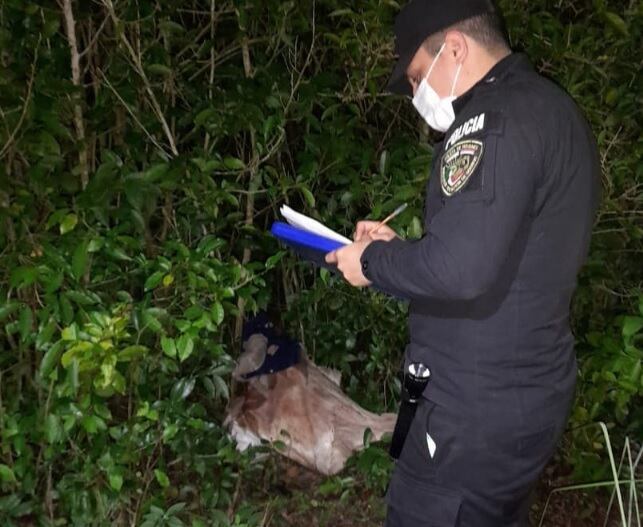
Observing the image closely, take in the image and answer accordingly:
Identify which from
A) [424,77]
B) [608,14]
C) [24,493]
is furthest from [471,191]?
[24,493]

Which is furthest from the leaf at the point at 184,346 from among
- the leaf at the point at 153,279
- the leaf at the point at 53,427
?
the leaf at the point at 53,427

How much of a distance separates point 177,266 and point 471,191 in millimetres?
764

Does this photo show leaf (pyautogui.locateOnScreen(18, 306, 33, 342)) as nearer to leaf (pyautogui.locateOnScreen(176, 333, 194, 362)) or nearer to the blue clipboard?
leaf (pyautogui.locateOnScreen(176, 333, 194, 362))

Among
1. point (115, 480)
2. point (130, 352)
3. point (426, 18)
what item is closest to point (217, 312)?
point (130, 352)

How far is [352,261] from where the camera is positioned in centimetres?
123

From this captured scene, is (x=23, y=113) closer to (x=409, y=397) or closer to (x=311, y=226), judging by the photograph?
(x=311, y=226)

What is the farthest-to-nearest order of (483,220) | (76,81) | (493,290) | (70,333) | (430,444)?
(76,81), (70,333), (430,444), (493,290), (483,220)

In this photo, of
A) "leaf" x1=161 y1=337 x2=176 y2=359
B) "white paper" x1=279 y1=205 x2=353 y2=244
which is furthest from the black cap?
"leaf" x1=161 y1=337 x2=176 y2=359

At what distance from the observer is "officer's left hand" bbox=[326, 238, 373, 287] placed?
1226 millimetres

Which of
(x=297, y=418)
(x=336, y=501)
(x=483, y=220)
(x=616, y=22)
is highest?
(x=616, y=22)

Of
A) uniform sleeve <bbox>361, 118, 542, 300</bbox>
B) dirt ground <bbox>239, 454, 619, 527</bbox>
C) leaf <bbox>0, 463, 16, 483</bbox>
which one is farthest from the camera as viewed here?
dirt ground <bbox>239, 454, 619, 527</bbox>

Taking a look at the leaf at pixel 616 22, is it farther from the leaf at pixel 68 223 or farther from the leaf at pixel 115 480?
the leaf at pixel 115 480

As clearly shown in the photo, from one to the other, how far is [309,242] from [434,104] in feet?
1.19

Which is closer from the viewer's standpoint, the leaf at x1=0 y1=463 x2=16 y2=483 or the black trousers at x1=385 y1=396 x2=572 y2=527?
the black trousers at x1=385 y1=396 x2=572 y2=527
